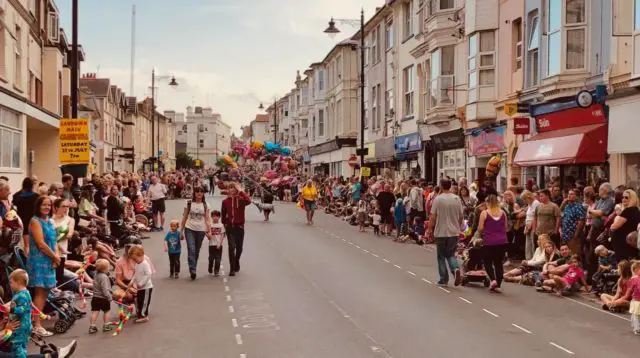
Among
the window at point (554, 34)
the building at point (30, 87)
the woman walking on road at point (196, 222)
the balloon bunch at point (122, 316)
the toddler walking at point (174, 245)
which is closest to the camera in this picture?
the balloon bunch at point (122, 316)

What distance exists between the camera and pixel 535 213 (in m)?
16.0

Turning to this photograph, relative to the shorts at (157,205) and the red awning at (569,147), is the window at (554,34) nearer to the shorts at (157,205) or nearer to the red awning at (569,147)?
the red awning at (569,147)

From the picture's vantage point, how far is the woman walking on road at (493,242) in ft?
44.9

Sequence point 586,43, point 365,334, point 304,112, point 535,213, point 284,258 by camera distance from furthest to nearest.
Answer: point 304,112, point 586,43, point 284,258, point 535,213, point 365,334

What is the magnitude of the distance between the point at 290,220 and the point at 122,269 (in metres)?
19.7

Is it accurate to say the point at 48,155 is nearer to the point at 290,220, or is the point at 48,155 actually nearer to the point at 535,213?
the point at 290,220

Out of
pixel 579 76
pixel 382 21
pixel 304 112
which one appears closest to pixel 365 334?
pixel 579 76

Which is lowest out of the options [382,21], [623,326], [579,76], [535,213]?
[623,326]

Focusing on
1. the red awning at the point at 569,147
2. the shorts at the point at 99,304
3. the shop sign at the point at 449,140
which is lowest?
the shorts at the point at 99,304

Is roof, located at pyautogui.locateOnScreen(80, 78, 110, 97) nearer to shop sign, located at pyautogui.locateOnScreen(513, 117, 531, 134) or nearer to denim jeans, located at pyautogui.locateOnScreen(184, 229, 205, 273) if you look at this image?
shop sign, located at pyautogui.locateOnScreen(513, 117, 531, 134)

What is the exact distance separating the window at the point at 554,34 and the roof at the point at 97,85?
52.4 meters

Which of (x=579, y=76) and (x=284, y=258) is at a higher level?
(x=579, y=76)

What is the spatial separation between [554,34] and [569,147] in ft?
10.5

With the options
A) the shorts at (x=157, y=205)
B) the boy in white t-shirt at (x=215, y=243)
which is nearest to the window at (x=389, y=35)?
the shorts at (x=157, y=205)
